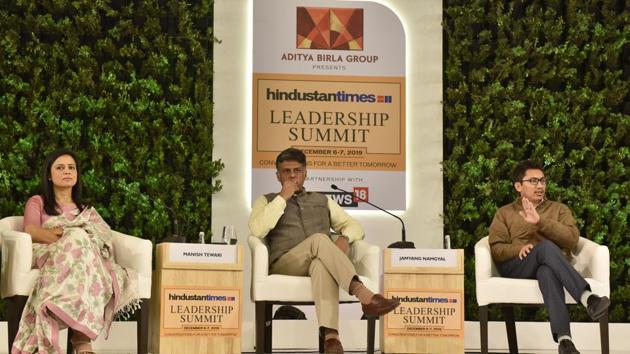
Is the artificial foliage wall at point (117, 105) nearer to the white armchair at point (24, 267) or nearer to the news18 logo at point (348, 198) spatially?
the news18 logo at point (348, 198)

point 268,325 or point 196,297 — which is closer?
point 196,297

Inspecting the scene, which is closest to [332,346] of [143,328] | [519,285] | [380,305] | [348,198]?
[380,305]

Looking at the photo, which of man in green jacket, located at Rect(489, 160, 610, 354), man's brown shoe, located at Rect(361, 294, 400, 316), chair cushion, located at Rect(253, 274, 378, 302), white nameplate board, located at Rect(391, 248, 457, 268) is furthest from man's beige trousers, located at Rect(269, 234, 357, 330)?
man in green jacket, located at Rect(489, 160, 610, 354)

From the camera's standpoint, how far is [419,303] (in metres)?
5.50

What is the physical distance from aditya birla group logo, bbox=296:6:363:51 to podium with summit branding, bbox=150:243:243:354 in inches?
77.6

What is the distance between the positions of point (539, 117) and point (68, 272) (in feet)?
11.6

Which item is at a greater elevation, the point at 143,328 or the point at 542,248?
the point at 542,248

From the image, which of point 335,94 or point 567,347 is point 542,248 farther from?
point 335,94

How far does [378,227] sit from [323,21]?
1.46 metres

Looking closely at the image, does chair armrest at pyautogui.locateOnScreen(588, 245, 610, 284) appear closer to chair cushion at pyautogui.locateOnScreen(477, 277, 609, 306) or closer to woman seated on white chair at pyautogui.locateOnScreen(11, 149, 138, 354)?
chair cushion at pyautogui.locateOnScreen(477, 277, 609, 306)

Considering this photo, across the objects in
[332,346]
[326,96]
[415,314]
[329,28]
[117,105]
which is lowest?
[332,346]

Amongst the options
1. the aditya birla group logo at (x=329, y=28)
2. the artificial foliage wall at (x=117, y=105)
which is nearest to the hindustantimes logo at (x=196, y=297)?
the artificial foliage wall at (x=117, y=105)

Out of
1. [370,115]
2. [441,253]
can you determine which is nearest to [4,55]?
[370,115]

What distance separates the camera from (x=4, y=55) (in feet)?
20.6
